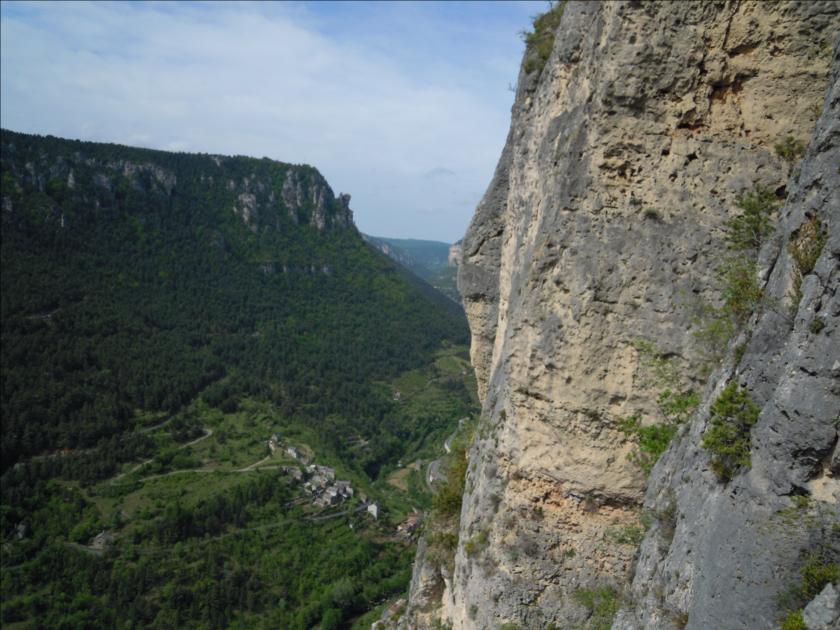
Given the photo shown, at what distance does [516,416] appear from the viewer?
31.9 feet

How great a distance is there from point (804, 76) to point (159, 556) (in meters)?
49.0

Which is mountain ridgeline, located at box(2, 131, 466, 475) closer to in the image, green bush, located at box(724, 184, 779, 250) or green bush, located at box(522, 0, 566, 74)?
green bush, located at box(522, 0, 566, 74)

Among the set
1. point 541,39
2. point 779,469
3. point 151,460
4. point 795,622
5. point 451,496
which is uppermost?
point 541,39

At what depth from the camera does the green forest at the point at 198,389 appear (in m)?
40.8

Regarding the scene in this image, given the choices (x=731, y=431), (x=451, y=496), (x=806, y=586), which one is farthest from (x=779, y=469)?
(x=451, y=496)

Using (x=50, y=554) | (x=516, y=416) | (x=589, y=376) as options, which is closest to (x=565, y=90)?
(x=589, y=376)

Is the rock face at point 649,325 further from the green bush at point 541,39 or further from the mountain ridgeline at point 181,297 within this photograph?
the mountain ridgeline at point 181,297

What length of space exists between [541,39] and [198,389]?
242ft

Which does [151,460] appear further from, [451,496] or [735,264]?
[735,264]

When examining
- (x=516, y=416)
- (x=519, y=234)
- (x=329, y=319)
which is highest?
(x=519, y=234)

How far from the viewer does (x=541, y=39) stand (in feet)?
40.2

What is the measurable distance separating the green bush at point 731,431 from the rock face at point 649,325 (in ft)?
0.48

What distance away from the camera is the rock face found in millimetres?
5293

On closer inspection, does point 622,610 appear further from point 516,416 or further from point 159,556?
point 159,556
